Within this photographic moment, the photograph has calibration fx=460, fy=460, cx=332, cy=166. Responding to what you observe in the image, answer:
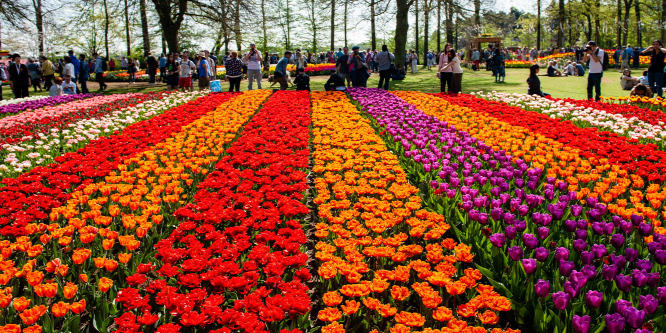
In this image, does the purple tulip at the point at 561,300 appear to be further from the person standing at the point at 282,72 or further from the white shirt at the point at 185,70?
the white shirt at the point at 185,70

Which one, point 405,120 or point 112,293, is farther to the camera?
point 405,120

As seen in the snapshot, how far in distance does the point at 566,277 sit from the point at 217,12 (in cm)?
2028

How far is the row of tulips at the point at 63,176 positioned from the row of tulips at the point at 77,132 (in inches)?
16.1

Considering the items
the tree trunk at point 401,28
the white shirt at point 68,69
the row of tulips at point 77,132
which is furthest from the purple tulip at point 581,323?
the tree trunk at point 401,28

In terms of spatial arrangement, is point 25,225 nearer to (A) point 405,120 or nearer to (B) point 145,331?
(B) point 145,331

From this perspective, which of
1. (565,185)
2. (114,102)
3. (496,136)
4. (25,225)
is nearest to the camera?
(25,225)

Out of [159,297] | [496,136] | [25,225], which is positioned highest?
[496,136]

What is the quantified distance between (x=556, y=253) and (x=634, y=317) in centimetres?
60

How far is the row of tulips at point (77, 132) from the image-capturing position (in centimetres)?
565

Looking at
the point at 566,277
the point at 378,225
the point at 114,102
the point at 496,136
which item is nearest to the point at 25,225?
the point at 378,225

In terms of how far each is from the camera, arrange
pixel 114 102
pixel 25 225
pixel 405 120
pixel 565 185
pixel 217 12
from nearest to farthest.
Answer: pixel 25 225 < pixel 565 185 < pixel 405 120 < pixel 114 102 < pixel 217 12

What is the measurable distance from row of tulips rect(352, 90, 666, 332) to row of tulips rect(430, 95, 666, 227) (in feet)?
0.60

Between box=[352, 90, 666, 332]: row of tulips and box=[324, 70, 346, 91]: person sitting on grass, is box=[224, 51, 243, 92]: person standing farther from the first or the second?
box=[352, 90, 666, 332]: row of tulips

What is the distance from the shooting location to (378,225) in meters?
3.41
